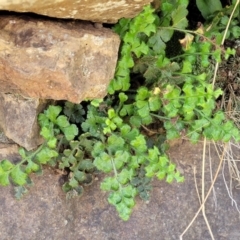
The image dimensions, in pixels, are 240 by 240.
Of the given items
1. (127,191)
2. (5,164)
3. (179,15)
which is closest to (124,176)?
(127,191)

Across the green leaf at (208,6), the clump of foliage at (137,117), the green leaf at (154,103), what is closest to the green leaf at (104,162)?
the clump of foliage at (137,117)

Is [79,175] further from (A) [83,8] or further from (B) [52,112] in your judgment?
(A) [83,8]

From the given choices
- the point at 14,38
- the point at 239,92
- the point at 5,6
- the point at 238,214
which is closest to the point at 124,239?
the point at 238,214

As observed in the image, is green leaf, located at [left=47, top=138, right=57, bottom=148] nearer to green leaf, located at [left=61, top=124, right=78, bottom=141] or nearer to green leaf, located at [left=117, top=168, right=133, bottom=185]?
green leaf, located at [left=61, top=124, right=78, bottom=141]

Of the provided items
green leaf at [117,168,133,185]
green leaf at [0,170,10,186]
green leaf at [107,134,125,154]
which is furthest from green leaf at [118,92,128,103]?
green leaf at [0,170,10,186]

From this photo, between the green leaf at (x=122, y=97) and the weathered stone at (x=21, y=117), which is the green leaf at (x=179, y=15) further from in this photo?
the weathered stone at (x=21, y=117)
